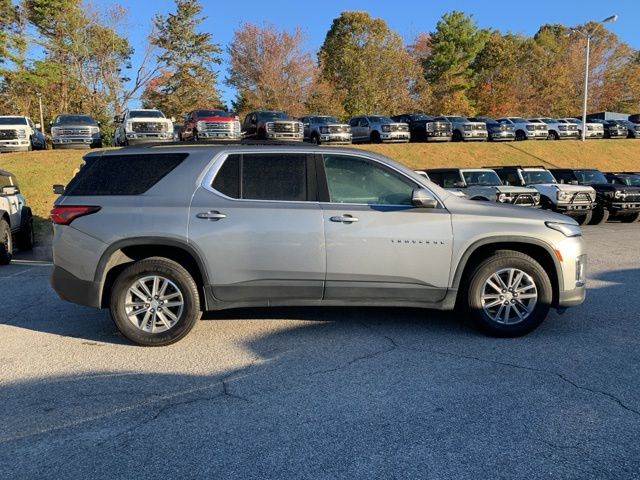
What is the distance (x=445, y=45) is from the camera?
5116 cm

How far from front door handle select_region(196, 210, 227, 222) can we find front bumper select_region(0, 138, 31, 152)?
69.2 feet

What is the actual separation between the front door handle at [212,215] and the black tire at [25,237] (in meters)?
8.12

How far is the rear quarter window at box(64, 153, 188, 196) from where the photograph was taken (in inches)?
193

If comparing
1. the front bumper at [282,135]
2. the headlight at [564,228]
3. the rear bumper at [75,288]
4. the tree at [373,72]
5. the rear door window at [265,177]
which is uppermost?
the tree at [373,72]

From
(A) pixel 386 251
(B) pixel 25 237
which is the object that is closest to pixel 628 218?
(A) pixel 386 251

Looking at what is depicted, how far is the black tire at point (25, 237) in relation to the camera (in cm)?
1122

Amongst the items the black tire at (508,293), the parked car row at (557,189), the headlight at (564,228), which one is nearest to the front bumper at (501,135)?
the parked car row at (557,189)

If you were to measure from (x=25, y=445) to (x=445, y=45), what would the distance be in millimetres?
53959

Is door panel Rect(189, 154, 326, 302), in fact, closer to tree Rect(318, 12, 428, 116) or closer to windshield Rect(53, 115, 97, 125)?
windshield Rect(53, 115, 97, 125)

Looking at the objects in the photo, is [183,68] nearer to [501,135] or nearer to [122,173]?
[501,135]

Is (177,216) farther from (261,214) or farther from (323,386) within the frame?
(323,386)

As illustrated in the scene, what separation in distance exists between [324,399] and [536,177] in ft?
49.6

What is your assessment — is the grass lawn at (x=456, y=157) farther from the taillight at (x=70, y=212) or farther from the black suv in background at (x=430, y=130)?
the taillight at (x=70, y=212)

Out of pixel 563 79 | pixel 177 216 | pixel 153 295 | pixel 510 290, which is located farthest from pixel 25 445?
pixel 563 79
